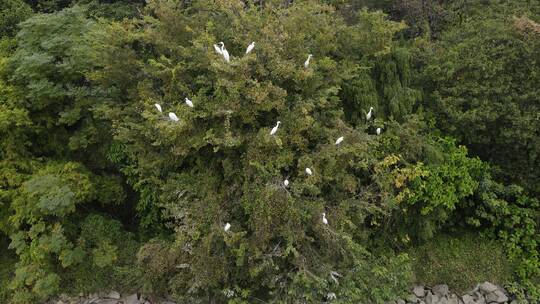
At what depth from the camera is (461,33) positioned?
621 centimetres

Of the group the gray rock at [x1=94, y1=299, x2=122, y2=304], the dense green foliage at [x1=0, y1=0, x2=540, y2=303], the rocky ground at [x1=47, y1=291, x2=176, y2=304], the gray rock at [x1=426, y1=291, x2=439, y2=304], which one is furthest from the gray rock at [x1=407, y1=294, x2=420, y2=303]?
the gray rock at [x1=94, y1=299, x2=122, y2=304]

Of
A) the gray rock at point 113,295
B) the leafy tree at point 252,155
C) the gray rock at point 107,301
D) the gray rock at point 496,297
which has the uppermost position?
the leafy tree at point 252,155

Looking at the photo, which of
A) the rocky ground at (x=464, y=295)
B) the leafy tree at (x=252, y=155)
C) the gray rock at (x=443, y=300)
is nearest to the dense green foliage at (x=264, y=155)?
the leafy tree at (x=252, y=155)

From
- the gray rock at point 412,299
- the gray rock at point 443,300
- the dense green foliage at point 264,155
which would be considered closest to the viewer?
the dense green foliage at point 264,155

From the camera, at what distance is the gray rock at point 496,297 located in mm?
5340

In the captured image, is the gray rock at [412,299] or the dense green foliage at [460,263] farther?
the dense green foliage at [460,263]

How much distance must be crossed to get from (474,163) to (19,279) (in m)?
5.83

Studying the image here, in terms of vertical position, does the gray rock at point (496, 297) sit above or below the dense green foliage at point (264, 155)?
below

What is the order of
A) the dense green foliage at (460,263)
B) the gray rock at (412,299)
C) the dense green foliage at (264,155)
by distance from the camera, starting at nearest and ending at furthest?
the dense green foliage at (264,155) < the gray rock at (412,299) < the dense green foliage at (460,263)

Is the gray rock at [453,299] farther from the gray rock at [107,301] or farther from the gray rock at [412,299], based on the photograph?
the gray rock at [107,301]

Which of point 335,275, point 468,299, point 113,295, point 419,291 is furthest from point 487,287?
point 113,295

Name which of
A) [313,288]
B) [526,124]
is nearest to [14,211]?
[313,288]

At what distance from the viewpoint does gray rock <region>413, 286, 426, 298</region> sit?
536 centimetres

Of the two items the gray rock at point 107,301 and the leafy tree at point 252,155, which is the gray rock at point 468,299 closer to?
the leafy tree at point 252,155
